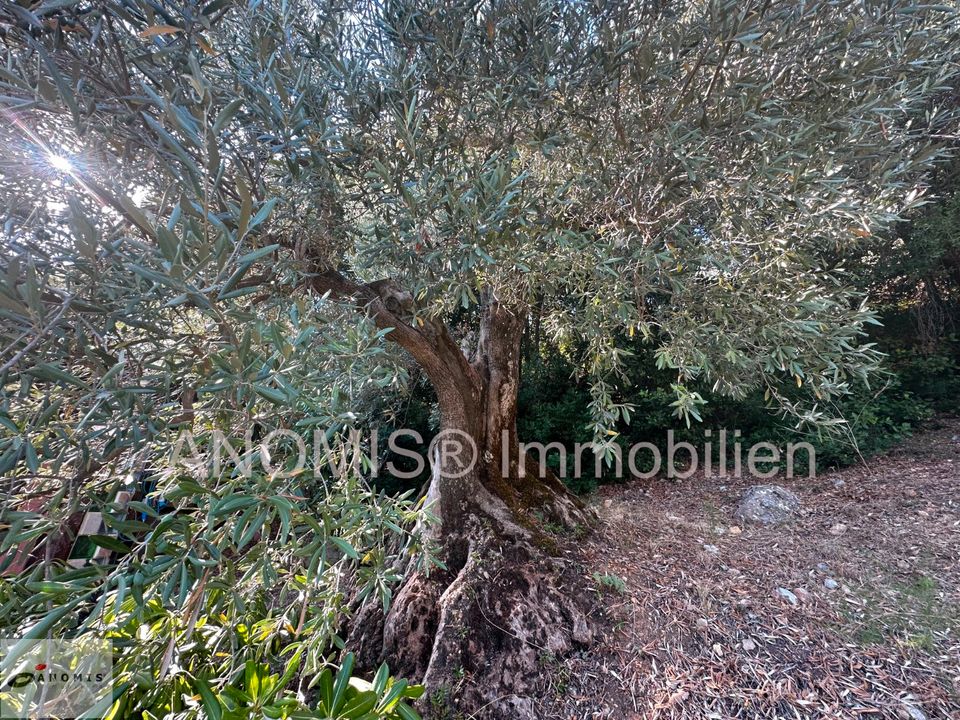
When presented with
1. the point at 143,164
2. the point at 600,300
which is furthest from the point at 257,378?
the point at 600,300

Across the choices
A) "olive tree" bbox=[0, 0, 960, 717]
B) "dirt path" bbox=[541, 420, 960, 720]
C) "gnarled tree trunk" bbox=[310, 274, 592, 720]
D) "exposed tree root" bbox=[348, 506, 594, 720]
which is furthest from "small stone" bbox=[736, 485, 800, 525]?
"exposed tree root" bbox=[348, 506, 594, 720]

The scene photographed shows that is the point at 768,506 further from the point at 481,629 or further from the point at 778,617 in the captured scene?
the point at 481,629

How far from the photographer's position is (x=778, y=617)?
8.43 ft

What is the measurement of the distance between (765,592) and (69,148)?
15.2 feet

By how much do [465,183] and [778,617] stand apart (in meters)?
3.19

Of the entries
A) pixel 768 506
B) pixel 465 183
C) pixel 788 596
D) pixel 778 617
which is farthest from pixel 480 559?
pixel 768 506

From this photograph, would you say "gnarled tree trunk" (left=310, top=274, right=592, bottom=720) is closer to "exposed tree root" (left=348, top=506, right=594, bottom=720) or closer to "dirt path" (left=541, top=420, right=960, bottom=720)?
"exposed tree root" (left=348, top=506, right=594, bottom=720)

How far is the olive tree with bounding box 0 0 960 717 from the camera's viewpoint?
Result: 146 cm

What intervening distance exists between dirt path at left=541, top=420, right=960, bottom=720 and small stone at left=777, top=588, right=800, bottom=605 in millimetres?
15

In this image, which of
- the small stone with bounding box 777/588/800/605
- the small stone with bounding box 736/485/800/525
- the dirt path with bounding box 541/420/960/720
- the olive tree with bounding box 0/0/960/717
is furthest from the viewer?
the small stone with bounding box 736/485/800/525

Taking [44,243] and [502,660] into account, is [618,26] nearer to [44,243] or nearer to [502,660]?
[44,243]

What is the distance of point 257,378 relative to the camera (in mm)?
1138

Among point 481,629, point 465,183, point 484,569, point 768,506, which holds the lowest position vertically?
point 481,629

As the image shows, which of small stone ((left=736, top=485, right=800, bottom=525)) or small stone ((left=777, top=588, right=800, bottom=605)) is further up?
small stone ((left=736, top=485, right=800, bottom=525))
